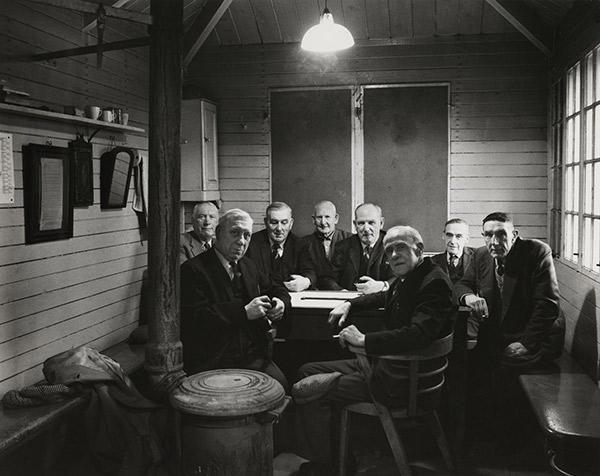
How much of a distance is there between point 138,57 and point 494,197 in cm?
398

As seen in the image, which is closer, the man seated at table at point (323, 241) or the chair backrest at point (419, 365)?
the chair backrest at point (419, 365)

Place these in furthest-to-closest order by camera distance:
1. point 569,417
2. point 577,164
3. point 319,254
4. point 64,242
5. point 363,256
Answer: point 319,254 → point 363,256 → point 577,164 → point 64,242 → point 569,417

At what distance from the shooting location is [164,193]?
3523 millimetres

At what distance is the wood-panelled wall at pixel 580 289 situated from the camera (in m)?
4.23

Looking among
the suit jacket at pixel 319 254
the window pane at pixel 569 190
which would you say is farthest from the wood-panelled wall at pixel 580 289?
the suit jacket at pixel 319 254

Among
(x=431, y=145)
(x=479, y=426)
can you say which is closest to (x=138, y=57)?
(x=431, y=145)

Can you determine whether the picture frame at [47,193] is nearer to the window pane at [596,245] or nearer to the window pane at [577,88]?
the window pane at [596,245]

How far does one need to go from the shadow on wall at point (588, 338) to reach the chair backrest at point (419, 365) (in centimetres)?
115

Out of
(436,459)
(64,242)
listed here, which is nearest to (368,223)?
(436,459)

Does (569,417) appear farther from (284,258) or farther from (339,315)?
(284,258)

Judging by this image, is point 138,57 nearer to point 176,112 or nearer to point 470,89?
point 176,112

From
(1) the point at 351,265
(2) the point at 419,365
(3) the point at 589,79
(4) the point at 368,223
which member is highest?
(3) the point at 589,79

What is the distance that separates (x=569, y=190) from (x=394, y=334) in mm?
2961

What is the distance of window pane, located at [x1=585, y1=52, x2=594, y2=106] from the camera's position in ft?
15.3
